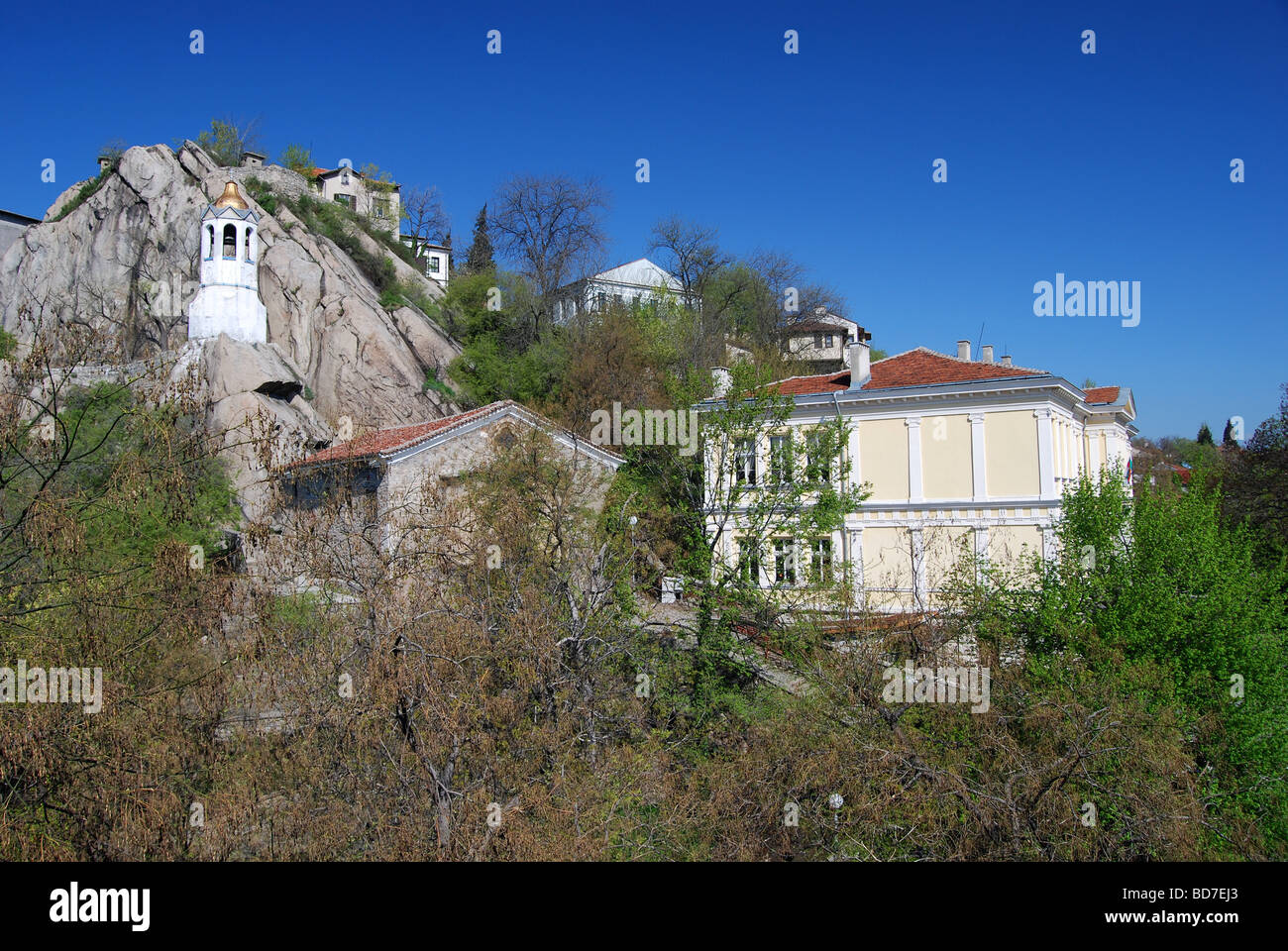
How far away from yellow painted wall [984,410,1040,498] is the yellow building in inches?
1.2

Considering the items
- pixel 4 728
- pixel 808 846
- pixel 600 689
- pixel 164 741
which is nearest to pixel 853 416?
pixel 600 689

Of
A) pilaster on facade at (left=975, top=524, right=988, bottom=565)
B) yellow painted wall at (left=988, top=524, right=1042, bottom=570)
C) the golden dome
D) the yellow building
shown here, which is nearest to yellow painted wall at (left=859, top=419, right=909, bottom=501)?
the yellow building

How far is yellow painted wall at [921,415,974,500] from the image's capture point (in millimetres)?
27281

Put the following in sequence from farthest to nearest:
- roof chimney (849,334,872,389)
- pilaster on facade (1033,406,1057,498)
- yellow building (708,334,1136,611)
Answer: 1. roof chimney (849,334,872,389)
2. yellow building (708,334,1136,611)
3. pilaster on facade (1033,406,1057,498)

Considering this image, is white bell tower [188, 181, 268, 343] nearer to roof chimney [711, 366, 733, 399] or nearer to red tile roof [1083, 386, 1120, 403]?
roof chimney [711, 366, 733, 399]

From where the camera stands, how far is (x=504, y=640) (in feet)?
45.1

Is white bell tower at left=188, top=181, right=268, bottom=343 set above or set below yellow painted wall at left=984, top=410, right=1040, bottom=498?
above

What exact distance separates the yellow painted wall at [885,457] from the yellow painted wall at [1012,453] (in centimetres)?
253

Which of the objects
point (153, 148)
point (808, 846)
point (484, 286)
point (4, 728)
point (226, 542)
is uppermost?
point (153, 148)

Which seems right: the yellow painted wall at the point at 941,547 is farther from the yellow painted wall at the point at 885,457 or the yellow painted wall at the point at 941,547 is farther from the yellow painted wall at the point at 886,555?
the yellow painted wall at the point at 885,457

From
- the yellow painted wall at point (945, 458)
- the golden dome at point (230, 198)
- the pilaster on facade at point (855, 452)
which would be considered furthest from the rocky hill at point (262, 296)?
the yellow painted wall at point (945, 458)

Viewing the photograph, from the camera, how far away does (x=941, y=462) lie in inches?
1086
